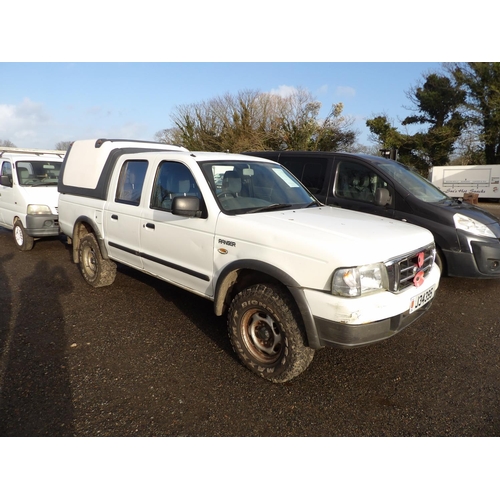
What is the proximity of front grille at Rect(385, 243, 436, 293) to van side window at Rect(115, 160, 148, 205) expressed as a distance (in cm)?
295

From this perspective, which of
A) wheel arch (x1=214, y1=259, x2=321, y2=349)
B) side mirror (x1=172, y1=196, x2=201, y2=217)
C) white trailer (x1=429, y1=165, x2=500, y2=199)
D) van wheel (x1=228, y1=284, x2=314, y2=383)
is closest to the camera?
wheel arch (x1=214, y1=259, x2=321, y2=349)

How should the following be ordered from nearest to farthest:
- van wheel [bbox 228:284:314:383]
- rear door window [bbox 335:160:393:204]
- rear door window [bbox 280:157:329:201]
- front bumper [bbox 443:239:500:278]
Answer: van wheel [bbox 228:284:314:383]
front bumper [bbox 443:239:500:278]
rear door window [bbox 335:160:393:204]
rear door window [bbox 280:157:329:201]

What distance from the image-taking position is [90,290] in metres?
5.38

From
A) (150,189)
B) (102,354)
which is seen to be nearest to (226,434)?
(102,354)

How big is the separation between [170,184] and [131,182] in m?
0.85

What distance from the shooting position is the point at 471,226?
16.9 feet

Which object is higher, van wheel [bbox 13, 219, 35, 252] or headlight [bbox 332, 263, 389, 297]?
headlight [bbox 332, 263, 389, 297]

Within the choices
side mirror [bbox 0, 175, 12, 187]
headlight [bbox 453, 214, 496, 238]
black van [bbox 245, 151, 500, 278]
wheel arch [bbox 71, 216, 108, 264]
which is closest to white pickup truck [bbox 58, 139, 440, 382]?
wheel arch [bbox 71, 216, 108, 264]

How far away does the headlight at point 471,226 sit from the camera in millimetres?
5102

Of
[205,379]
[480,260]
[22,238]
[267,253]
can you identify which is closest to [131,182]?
[267,253]

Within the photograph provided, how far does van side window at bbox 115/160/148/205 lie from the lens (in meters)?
4.47

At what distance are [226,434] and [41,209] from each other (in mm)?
6642

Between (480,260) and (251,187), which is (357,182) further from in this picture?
(251,187)

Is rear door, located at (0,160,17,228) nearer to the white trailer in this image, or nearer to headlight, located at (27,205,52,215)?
headlight, located at (27,205,52,215)
